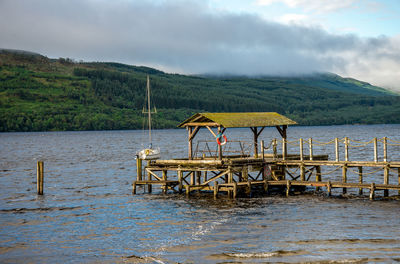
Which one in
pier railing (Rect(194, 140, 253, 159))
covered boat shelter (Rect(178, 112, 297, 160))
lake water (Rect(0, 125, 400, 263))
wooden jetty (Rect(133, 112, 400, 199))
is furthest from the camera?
pier railing (Rect(194, 140, 253, 159))

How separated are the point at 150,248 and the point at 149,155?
103 ft

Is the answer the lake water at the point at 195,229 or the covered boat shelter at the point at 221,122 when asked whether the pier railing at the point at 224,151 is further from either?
the lake water at the point at 195,229

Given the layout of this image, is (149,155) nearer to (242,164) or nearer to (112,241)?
(242,164)

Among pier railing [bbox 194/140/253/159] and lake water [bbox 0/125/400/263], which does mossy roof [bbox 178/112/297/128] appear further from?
lake water [bbox 0/125/400/263]

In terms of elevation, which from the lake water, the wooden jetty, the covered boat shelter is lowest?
the lake water

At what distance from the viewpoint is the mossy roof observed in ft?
125

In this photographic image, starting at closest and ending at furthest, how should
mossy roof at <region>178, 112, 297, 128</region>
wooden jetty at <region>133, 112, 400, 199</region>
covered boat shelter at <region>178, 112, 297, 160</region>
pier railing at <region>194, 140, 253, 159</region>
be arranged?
wooden jetty at <region>133, 112, 400, 199</region> < covered boat shelter at <region>178, 112, 297, 160</region> < mossy roof at <region>178, 112, 297, 128</region> < pier railing at <region>194, 140, 253, 159</region>

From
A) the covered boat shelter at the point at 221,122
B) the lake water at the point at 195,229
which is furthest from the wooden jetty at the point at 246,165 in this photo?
the lake water at the point at 195,229

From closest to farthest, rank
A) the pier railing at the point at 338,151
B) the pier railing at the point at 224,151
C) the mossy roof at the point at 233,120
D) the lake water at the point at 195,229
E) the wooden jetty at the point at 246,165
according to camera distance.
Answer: the lake water at the point at 195,229 < the wooden jetty at the point at 246,165 < the pier railing at the point at 338,151 < the mossy roof at the point at 233,120 < the pier railing at the point at 224,151

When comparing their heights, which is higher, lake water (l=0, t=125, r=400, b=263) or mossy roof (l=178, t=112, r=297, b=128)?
mossy roof (l=178, t=112, r=297, b=128)

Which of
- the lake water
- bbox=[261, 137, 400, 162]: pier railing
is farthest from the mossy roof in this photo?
the lake water

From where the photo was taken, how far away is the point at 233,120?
39.1 m

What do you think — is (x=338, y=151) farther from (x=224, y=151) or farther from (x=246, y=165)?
(x=246, y=165)

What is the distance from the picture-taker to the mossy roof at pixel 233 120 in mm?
38031
